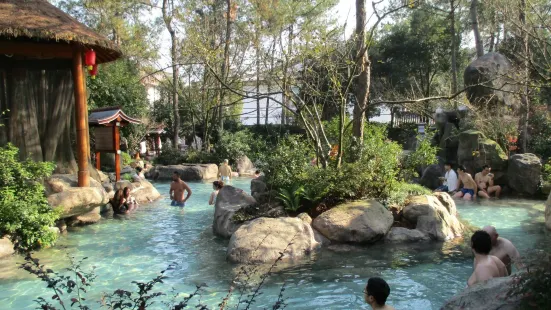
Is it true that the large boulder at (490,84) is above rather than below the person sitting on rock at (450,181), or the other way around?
above

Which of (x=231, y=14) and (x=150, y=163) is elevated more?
(x=231, y=14)

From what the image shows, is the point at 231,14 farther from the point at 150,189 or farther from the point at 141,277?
the point at 141,277

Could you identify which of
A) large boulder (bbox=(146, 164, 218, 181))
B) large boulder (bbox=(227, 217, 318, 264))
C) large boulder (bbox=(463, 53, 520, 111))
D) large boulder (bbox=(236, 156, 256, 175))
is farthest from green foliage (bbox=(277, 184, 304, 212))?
large boulder (bbox=(236, 156, 256, 175))

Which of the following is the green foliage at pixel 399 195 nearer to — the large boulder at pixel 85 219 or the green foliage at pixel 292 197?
the green foliage at pixel 292 197

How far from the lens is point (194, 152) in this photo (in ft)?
75.7

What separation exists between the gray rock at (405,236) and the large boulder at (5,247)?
6160 millimetres

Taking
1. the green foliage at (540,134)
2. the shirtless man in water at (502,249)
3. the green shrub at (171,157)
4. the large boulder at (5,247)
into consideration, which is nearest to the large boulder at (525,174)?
the green foliage at (540,134)

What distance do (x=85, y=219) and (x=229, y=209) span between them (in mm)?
3290

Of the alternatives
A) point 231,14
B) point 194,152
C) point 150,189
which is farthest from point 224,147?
point 150,189

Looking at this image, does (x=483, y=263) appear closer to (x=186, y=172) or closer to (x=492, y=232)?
(x=492, y=232)

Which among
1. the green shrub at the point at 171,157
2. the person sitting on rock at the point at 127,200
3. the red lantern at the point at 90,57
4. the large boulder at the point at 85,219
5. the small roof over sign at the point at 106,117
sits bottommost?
the large boulder at the point at 85,219

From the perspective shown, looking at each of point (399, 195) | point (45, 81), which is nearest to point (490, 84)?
point (399, 195)

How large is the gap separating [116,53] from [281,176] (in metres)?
4.40

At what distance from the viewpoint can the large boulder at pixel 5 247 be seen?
7327 millimetres
